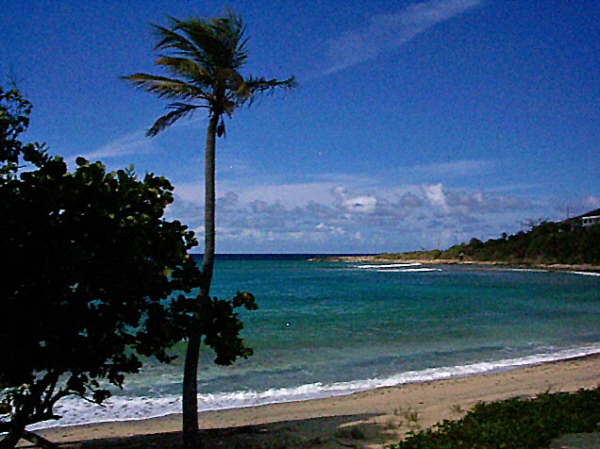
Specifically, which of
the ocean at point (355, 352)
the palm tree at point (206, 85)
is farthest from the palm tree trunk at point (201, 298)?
the ocean at point (355, 352)

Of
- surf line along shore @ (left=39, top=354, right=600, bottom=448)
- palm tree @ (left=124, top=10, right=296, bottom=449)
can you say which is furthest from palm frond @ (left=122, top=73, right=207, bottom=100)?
surf line along shore @ (left=39, top=354, right=600, bottom=448)

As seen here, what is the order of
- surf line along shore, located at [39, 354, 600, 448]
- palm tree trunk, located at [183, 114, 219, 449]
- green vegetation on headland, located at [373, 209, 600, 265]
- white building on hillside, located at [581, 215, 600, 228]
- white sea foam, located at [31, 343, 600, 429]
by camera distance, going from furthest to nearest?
white building on hillside, located at [581, 215, 600, 228] < green vegetation on headland, located at [373, 209, 600, 265] < white sea foam, located at [31, 343, 600, 429] < surf line along shore, located at [39, 354, 600, 448] < palm tree trunk, located at [183, 114, 219, 449]

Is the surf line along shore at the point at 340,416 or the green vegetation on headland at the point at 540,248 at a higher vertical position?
the green vegetation on headland at the point at 540,248

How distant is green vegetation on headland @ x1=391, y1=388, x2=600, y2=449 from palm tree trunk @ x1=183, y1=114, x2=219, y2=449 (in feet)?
8.26

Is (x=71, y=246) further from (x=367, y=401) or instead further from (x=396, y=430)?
(x=367, y=401)

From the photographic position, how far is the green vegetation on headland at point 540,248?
362 feet

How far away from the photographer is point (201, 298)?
23.8ft

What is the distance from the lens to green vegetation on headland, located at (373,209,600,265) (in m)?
110

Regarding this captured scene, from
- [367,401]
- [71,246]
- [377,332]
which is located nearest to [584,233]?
[377,332]

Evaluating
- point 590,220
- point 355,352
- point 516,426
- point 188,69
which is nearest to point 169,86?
point 188,69

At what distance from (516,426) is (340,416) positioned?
389 cm

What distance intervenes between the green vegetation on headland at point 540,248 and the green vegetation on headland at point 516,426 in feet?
349

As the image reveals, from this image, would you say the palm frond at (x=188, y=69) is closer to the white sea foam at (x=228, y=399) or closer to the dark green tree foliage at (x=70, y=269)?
the dark green tree foliage at (x=70, y=269)

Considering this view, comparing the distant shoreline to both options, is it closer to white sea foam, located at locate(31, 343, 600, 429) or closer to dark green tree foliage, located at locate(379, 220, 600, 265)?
dark green tree foliage, located at locate(379, 220, 600, 265)
